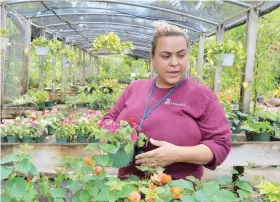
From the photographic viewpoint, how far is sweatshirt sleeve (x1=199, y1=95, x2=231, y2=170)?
117 centimetres

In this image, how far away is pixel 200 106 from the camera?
123 cm

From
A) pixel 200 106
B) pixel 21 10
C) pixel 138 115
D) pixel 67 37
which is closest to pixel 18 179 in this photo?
pixel 138 115

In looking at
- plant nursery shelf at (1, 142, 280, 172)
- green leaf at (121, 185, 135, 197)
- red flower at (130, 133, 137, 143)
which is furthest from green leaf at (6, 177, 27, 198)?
plant nursery shelf at (1, 142, 280, 172)

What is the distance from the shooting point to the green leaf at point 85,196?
3.08ft

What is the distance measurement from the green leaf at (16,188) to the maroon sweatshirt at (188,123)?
1.56 feet

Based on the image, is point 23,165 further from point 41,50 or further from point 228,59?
point 41,50

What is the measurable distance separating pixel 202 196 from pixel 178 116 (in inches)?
15.9

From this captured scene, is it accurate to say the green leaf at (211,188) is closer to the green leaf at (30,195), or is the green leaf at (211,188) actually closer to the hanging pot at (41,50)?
the green leaf at (30,195)

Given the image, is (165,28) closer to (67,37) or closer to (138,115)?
(138,115)

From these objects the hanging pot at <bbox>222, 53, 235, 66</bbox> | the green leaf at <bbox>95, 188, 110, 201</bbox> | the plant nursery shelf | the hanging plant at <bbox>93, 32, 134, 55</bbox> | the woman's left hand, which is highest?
the hanging plant at <bbox>93, 32, 134, 55</bbox>

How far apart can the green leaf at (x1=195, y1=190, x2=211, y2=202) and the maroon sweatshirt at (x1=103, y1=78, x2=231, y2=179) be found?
0.29 metres

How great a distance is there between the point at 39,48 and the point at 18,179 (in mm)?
5237

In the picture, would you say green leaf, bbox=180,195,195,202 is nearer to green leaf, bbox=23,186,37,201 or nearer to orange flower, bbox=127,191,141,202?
orange flower, bbox=127,191,141,202

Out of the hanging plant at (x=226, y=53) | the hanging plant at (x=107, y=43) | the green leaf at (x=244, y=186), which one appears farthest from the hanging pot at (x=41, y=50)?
the green leaf at (x=244, y=186)
